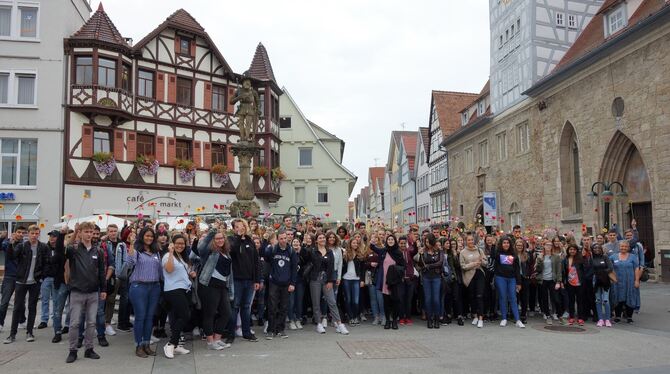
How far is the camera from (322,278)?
390 inches

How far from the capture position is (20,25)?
23484 mm

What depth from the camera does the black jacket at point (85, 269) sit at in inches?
296

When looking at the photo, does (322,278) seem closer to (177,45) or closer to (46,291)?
(46,291)

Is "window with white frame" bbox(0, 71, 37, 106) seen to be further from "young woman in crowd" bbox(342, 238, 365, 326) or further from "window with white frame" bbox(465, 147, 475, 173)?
"window with white frame" bbox(465, 147, 475, 173)

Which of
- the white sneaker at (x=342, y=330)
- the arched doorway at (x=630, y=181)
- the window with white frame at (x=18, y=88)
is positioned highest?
the window with white frame at (x=18, y=88)

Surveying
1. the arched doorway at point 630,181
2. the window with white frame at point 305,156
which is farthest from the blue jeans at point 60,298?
the window with white frame at point 305,156

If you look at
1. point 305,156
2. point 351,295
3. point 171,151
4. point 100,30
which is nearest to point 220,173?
point 171,151

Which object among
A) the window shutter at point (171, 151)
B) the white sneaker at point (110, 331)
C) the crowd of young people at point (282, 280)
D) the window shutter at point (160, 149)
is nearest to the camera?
the crowd of young people at point (282, 280)

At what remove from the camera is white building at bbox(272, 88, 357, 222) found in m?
37.0

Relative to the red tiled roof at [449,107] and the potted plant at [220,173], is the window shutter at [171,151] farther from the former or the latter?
the red tiled roof at [449,107]

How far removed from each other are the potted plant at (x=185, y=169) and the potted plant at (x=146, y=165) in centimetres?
109

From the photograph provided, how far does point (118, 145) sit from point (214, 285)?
19243mm

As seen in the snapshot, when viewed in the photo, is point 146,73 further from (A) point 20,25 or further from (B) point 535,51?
(B) point 535,51

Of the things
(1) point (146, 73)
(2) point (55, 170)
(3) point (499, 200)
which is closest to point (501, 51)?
(3) point (499, 200)
